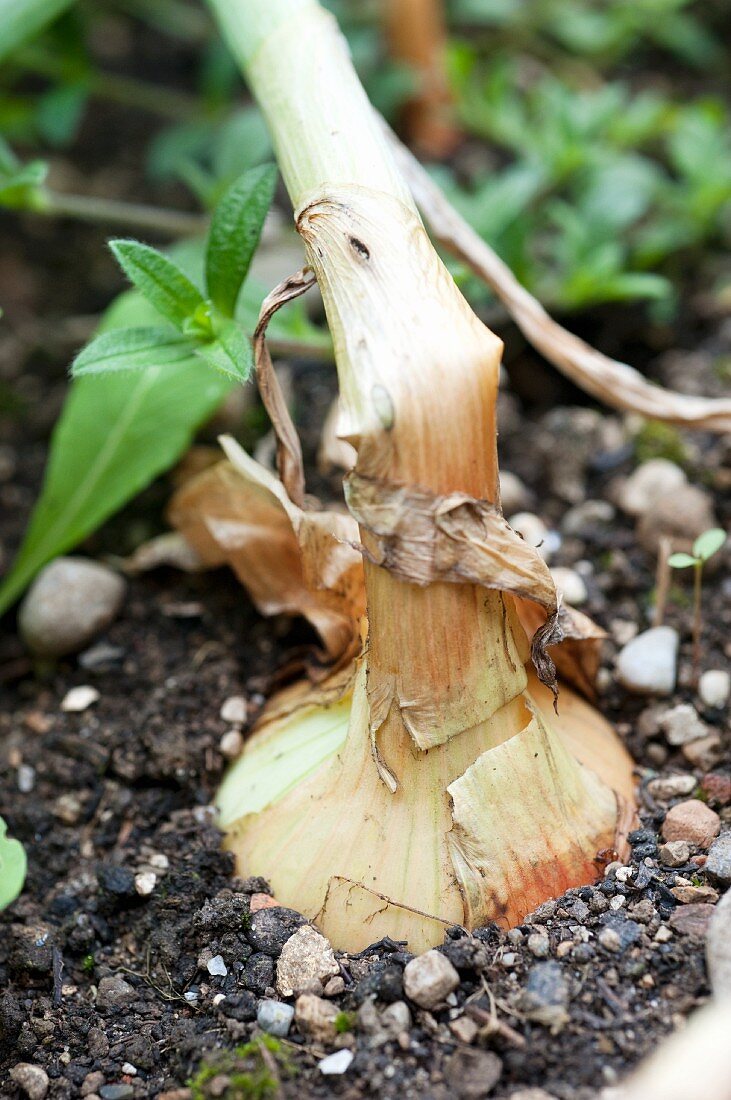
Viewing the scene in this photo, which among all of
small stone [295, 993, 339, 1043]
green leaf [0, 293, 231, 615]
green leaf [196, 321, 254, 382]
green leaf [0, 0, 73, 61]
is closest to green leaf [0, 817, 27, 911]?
small stone [295, 993, 339, 1043]

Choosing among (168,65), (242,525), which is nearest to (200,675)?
(242,525)

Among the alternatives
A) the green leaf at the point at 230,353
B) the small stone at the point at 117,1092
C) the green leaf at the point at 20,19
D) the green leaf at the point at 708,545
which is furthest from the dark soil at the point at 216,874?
the green leaf at the point at 20,19

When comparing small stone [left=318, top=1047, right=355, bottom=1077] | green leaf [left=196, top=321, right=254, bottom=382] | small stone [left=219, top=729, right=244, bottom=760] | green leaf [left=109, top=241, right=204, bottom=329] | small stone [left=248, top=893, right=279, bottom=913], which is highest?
green leaf [left=109, top=241, right=204, bottom=329]

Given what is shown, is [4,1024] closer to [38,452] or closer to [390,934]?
[390,934]

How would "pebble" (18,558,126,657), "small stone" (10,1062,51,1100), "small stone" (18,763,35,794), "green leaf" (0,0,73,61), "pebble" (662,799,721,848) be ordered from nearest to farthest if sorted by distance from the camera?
1. "small stone" (10,1062,51,1100)
2. "pebble" (662,799,721,848)
3. "small stone" (18,763,35,794)
4. "pebble" (18,558,126,657)
5. "green leaf" (0,0,73,61)

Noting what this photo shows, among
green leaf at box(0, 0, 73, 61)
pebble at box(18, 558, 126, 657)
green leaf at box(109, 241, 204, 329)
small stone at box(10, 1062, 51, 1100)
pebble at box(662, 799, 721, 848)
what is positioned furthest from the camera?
green leaf at box(0, 0, 73, 61)

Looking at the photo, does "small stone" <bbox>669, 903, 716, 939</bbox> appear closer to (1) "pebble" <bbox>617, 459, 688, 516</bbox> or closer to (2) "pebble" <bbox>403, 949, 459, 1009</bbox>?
(2) "pebble" <bbox>403, 949, 459, 1009</bbox>
